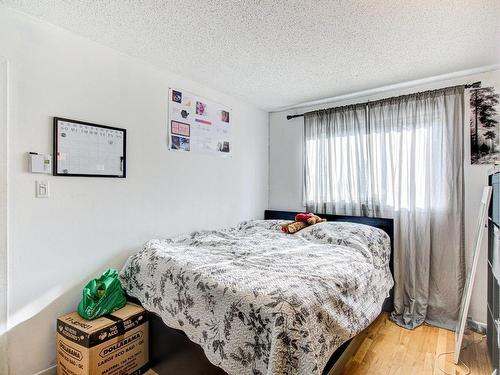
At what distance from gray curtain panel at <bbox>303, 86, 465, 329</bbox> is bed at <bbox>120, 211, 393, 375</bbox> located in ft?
1.52

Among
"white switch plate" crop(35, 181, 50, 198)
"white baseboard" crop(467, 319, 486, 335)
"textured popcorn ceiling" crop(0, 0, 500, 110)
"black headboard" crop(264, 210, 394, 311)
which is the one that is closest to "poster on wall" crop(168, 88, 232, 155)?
"textured popcorn ceiling" crop(0, 0, 500, 110)

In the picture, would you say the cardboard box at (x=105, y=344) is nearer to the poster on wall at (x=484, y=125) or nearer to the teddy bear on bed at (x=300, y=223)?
the teddy bear on bed at (x=300, y=223)

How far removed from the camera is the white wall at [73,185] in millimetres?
1768

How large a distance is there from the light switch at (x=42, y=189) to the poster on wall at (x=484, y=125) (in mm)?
3406

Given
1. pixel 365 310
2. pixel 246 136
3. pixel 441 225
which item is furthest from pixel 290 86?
pixel 365 310

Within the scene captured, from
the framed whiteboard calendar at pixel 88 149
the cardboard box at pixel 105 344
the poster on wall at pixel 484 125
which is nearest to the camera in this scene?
the cardboard box at pixel 105 344

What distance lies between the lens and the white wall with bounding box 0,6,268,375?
1.77 metres

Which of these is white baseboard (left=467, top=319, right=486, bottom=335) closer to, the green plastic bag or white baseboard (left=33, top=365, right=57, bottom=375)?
the green plastic bag

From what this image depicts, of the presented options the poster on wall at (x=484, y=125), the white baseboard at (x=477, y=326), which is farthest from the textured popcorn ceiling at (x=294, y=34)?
the white baseboard at (x=477, y=326)

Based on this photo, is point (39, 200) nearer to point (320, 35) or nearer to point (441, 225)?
point (320, 35)

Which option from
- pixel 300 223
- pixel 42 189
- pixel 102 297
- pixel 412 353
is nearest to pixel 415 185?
pixel 300 223

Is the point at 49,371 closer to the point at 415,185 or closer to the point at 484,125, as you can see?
the point at 415,185

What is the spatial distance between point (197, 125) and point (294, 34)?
1.34 m

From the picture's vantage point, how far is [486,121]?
2.52 meters
